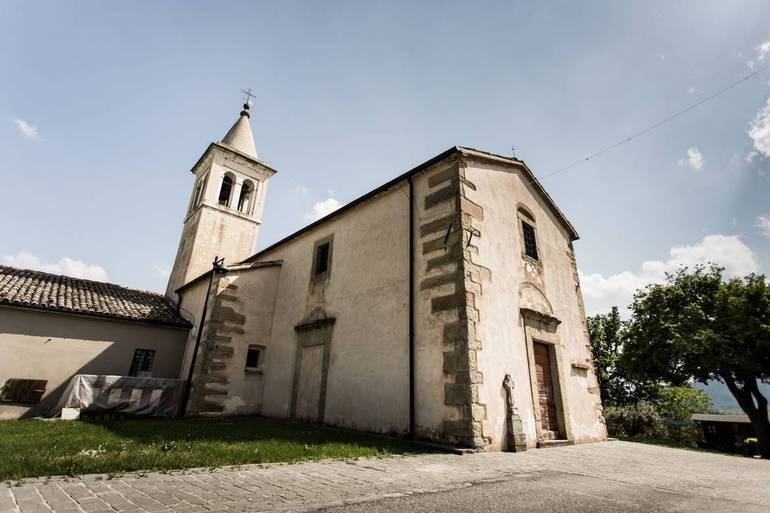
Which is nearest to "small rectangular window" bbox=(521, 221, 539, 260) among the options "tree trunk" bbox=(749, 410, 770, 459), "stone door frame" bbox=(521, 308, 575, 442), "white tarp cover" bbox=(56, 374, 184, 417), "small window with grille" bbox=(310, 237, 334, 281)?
"stone door frame" bbox=(521, 308, 575, 442)

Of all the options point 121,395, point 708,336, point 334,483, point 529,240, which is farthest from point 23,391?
point 708,336

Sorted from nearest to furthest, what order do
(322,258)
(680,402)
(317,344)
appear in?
1. (317,344)
2. (322,258)
3. (680,402)

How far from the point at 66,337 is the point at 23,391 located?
192cm

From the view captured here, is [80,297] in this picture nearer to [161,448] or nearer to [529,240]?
[161,448]

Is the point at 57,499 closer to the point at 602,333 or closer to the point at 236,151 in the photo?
the point at 236,151

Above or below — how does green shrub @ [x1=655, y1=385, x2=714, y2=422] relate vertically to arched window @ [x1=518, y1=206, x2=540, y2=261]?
below

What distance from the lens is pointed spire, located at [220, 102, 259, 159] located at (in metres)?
22.1

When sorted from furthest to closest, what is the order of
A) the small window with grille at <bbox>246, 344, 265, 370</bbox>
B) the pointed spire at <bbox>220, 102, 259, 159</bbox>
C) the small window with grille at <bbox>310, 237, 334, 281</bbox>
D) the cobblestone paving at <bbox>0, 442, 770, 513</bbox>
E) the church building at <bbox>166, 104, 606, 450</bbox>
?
the pointed spire at <bbox>220, 102, 259, 159</bbox> → the small window with grille at <bbox>246, 344, 265, 370</bbox> → the small window with grille at <bbox>310, 237, 334, 281</bbox> → the church building at <bbox>166, 104, 606, 450</bbox> → the cobblestone paving at <bbox>0, 442, 770, 513</bbox>

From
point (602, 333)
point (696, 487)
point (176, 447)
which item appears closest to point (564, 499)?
point (696, 487)

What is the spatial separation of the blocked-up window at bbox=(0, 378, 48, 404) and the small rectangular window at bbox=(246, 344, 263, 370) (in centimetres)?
641

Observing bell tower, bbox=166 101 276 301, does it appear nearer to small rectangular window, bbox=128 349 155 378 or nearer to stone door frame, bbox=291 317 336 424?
small rectangular window, bbox=128 349 155 378

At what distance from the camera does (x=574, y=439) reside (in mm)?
9367

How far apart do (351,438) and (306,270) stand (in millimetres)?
6753

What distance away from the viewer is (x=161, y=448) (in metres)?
5.31
